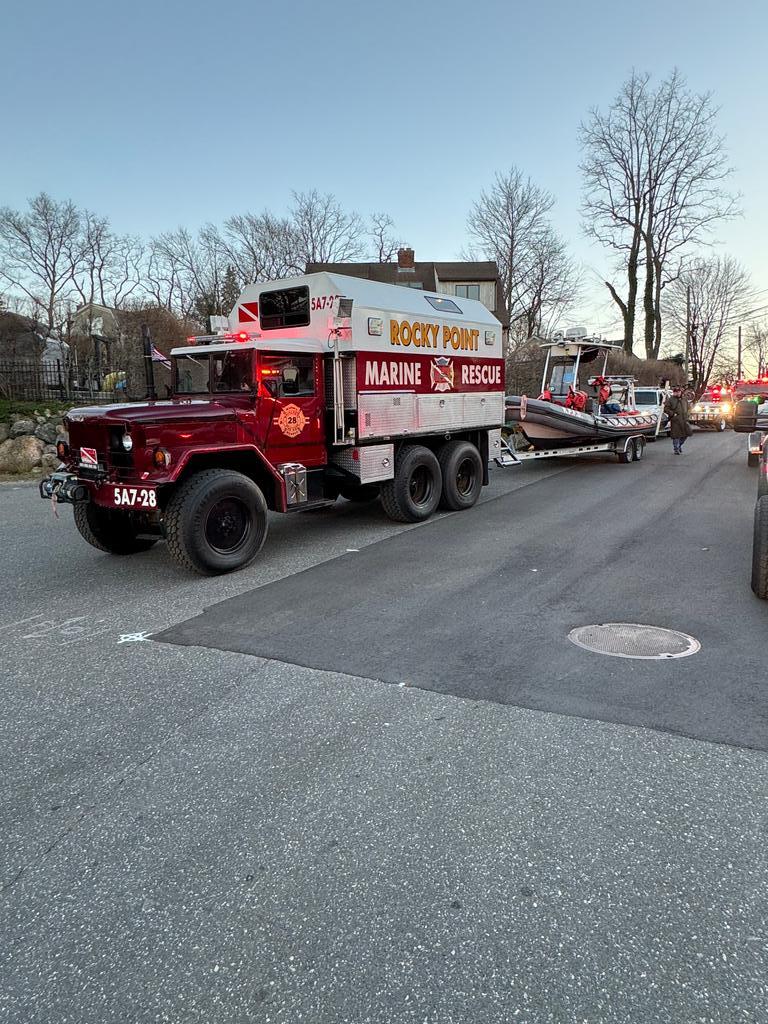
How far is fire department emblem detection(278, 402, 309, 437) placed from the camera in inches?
294

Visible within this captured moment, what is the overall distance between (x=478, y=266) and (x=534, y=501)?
113 feet

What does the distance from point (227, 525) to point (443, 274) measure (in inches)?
1513

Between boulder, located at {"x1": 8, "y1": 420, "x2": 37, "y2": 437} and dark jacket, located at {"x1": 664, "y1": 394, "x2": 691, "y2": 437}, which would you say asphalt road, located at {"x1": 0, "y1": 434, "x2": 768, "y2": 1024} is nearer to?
boulder, located at {"x1": 8, "y1": 420, "x2": 37, "y2": 437}

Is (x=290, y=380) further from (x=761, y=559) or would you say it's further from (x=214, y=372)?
(x=761, y=559)

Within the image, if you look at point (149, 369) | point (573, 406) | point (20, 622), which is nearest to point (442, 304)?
point (149, 369)

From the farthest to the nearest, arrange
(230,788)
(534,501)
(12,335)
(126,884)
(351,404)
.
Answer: (12,335), (534,501), (351,404), (230,788), (126,884)

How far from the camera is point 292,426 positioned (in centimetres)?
759

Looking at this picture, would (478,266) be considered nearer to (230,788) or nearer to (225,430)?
(225,430)

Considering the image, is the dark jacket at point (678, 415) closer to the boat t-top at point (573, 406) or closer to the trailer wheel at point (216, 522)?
the boat t-top at point (573, 406)

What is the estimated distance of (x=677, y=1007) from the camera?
1.91 meters

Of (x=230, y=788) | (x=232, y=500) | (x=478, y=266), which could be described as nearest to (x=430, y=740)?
(x=230, y=788)

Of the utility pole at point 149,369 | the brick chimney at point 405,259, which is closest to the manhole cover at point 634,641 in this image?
the utility pole at point 149,369

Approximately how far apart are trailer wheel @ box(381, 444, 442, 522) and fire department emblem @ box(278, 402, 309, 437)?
1.73 meters

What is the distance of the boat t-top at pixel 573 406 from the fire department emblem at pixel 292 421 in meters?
8.24
